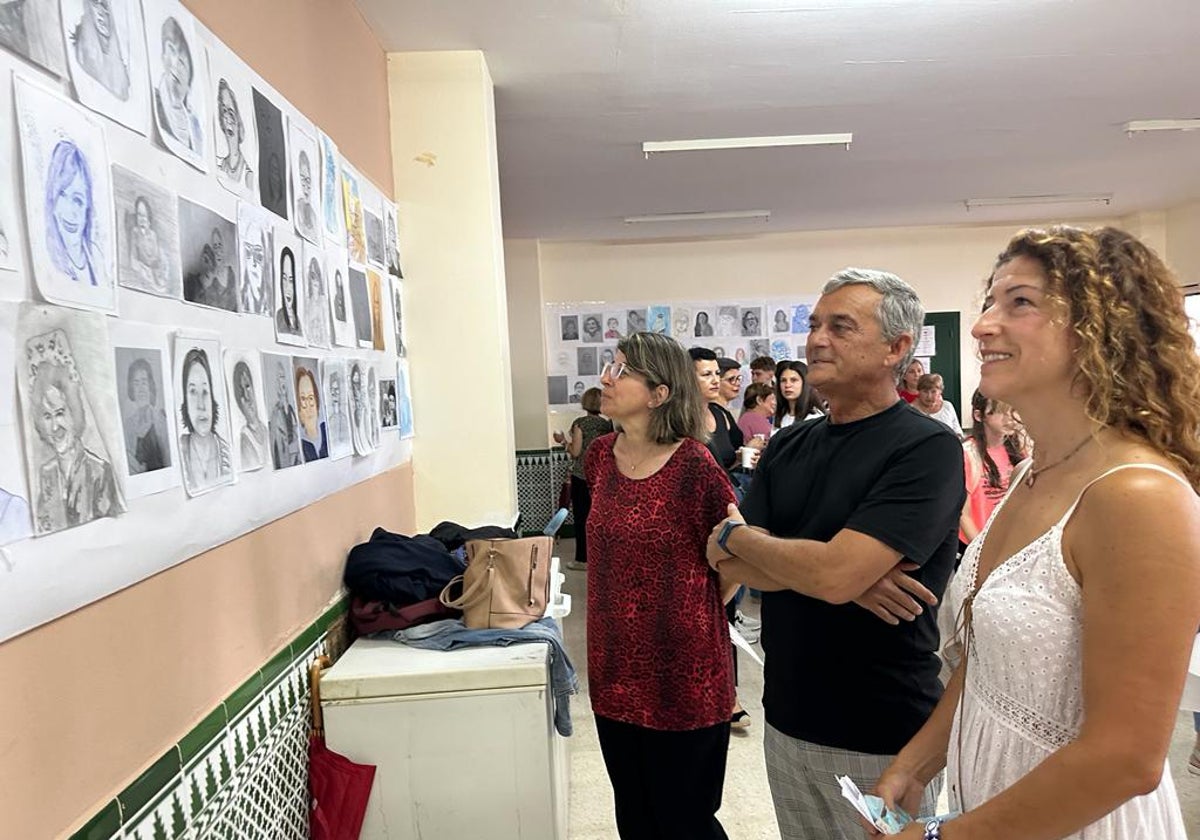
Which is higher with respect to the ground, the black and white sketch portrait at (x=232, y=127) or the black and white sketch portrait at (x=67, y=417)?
the black and white sketch portrait at (x=232, y=127)

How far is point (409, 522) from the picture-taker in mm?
2771

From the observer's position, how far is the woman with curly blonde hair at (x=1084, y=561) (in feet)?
2.62

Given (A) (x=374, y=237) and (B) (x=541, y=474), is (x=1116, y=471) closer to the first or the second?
(A) (x=374, y=237)

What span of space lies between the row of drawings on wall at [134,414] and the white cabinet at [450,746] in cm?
59

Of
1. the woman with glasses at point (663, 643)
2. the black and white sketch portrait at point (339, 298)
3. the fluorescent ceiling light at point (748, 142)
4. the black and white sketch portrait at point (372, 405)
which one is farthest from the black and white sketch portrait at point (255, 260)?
the fluorescent ceiling light at point (748, 142)

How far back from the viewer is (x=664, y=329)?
23.7 feet

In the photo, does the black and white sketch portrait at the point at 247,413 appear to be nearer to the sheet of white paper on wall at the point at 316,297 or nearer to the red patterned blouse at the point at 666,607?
the sheet of white paper on wall at the point at 316,297

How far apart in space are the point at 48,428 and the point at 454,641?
1.20m

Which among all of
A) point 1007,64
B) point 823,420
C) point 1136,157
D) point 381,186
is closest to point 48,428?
point 823,420

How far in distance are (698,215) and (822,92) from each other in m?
2.67

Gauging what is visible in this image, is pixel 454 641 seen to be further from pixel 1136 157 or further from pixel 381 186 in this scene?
pixel 1136 157

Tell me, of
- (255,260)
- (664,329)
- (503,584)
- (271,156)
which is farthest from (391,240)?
(664,329)

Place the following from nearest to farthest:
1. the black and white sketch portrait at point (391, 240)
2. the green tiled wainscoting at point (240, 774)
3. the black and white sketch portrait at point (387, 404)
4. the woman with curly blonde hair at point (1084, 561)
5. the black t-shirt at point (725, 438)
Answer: the woman with curly blonde hair at point (1084, 561), the green tiled wainscoting at point (240, 774), the black and white sketch portrait at point (387, 404), the black and white sketch portrait at point (391, 240), the black t-shirt at point (725, 438)

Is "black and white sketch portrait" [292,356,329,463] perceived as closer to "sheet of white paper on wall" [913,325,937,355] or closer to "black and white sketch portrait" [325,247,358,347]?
"black and white sketch portrait" [325,247,358,347]
